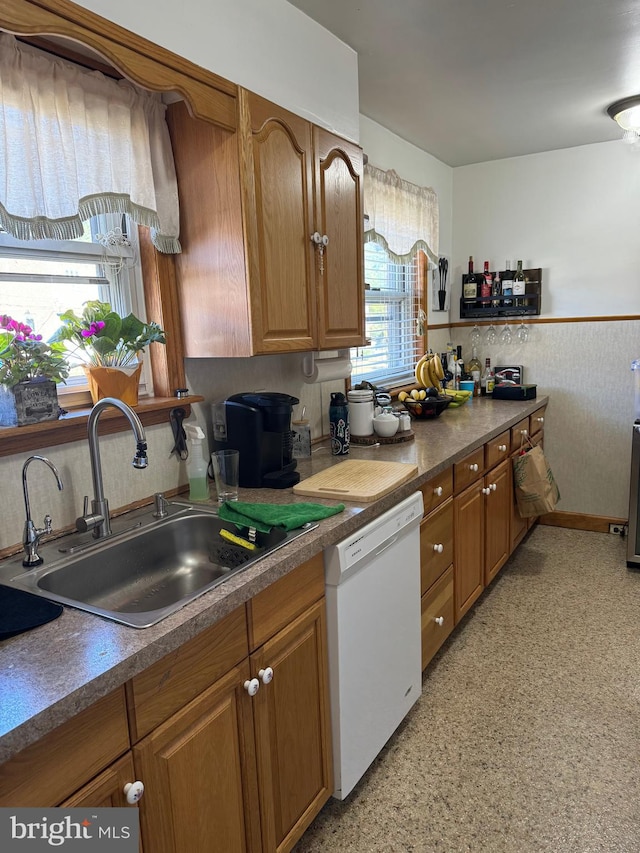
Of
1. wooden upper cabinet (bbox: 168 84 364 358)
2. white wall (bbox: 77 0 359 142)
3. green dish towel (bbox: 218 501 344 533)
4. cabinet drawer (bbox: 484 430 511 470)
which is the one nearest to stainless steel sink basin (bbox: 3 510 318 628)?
green dish towel (bbox: 218 501 344 533)

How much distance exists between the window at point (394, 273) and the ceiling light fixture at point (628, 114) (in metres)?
1.04

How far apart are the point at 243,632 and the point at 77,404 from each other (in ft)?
2.75

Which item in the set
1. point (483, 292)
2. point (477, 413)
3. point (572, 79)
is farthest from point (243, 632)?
point (483, 292)

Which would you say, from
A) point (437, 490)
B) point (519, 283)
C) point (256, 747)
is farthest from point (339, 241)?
Result: point (519, 283)

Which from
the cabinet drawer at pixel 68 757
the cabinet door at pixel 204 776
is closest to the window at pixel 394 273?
the cabinet door at pixel 204 776

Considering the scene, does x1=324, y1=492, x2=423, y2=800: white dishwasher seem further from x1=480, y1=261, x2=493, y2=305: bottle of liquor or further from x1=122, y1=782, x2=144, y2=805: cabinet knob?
x1=480, y1=261, x2=493, y2=305: bottle of liquor

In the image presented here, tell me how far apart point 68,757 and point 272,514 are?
782 millimetres

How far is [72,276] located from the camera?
5.46 ft

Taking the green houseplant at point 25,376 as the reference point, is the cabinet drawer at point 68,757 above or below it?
below

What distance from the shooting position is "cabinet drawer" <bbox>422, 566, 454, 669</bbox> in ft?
7.34

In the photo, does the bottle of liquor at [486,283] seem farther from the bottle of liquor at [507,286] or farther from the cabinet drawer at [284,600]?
the cabinet drawer at [284,600]

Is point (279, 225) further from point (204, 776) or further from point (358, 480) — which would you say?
point (204, 776)

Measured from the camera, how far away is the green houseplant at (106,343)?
5.27 feet

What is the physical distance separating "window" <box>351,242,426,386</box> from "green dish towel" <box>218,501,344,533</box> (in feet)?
5.13
